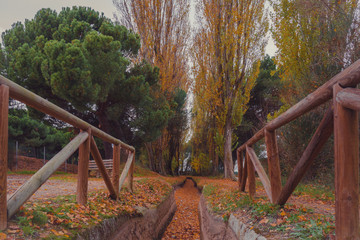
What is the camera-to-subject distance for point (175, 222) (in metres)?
7.57

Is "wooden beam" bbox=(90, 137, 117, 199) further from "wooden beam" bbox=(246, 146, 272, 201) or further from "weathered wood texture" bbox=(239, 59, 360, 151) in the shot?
"weathered wood texture" bbox=(239, 59, 360, 151)

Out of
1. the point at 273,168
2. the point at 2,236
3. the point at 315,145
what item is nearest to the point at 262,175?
the point at 273,168

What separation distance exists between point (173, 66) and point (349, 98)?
1641 centimetres

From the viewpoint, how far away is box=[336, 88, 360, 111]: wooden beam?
1.76 metres

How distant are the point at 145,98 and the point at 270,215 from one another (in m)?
11.3

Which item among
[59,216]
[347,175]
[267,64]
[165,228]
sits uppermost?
[267,64]

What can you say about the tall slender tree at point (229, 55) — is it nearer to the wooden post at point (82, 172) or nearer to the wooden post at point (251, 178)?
the wooden post at point (251, 178)

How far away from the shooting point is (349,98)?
72.3 inches

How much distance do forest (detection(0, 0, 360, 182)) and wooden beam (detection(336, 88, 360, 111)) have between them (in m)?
6.11

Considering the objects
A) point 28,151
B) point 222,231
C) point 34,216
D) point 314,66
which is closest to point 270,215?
point 222,231

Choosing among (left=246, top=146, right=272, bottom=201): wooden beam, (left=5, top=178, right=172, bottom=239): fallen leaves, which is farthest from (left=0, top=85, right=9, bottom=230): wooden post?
(left=246, top=146, right=272, bottom=201): wooden beam

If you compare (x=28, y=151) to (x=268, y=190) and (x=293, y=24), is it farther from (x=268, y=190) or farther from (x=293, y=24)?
(x=268, y=190)

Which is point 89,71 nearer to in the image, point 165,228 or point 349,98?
point 165,228

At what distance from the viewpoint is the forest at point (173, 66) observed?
859cm
